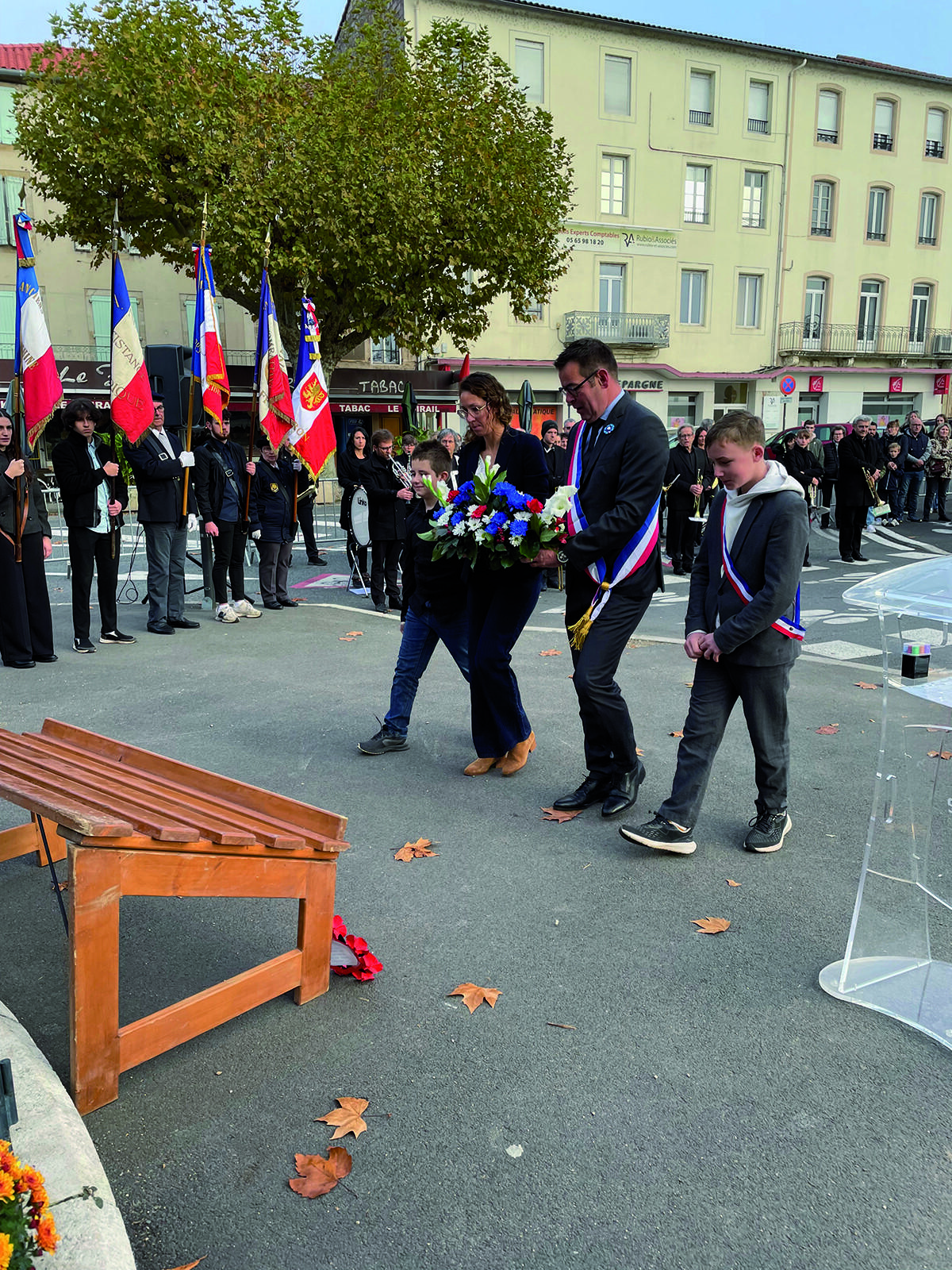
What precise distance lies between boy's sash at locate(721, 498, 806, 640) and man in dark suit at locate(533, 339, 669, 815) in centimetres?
39

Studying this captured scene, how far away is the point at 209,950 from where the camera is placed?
3.65 m

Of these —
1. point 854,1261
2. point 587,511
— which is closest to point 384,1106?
point 854,1261

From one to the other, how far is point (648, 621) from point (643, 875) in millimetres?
6346

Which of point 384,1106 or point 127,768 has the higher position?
point 127,768

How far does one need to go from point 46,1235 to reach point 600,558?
3675mm

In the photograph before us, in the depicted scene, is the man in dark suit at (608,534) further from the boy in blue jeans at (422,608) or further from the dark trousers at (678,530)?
the dark trousers at (678,530)

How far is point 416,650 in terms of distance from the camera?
595 cm

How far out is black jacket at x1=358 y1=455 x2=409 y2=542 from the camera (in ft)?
37.9

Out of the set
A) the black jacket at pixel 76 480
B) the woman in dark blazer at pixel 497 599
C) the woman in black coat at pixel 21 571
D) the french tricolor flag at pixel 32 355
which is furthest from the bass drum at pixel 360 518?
the woman in dark blazer at pixel 497 599

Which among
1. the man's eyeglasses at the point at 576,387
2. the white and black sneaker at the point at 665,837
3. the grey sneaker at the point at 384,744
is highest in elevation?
the man's eyeglasses at the point at 576,387

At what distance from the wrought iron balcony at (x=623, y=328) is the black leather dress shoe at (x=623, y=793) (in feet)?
105

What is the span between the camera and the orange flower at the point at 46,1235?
162 centimetres

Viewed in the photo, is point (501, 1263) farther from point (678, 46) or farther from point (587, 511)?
point (678, 46)

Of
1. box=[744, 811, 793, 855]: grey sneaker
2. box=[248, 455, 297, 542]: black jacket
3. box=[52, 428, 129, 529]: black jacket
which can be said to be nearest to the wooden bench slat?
box=[744, 811, 793, 855]: grey sneaker
